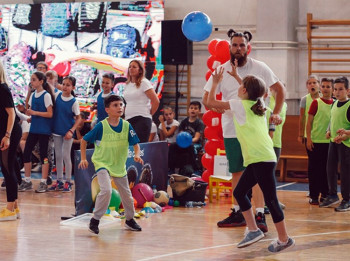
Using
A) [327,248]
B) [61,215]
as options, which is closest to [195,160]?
[61,215]

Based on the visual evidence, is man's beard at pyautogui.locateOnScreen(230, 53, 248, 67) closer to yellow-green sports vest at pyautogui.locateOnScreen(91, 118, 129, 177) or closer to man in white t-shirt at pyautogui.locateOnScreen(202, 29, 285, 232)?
man in white t-shirt at pyautogui.locateOnScreen(202, 29, 285, 232)

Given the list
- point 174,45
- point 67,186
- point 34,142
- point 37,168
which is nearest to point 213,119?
point 67,186

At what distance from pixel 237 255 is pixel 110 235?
1.26 m

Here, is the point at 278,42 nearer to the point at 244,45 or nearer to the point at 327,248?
the point at 244,45

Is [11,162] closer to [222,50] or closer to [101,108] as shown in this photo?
[101,108]

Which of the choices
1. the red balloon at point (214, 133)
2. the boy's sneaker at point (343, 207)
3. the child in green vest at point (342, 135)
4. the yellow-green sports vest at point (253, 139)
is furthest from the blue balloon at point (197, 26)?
the yellow-green sports vest at point (253, 139)

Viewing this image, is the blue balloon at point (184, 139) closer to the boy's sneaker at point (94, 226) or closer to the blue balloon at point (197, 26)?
the blue balloon at point (197, 26)

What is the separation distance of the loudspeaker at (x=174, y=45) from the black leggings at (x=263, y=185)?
6.80m

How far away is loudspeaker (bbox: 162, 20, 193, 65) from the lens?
464 inches

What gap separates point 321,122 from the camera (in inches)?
310

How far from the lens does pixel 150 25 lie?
1242 centimetres

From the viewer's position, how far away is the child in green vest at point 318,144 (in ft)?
25.8

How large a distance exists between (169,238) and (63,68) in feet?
25.6

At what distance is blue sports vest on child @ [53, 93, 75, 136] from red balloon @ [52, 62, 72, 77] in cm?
428
